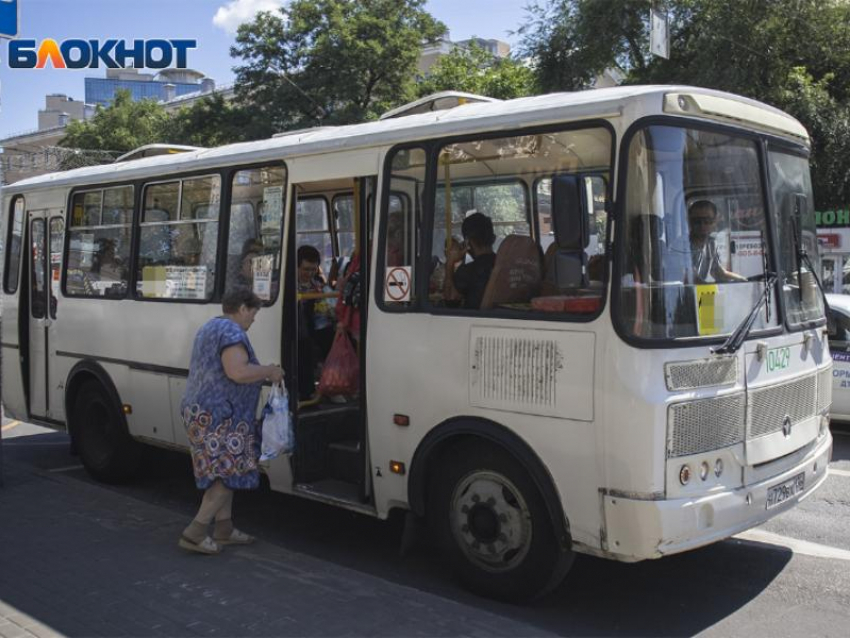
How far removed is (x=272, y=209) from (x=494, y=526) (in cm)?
288

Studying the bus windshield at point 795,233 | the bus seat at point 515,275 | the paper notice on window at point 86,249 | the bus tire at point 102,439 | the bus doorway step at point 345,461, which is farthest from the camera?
the paper notice on window at point 86,249

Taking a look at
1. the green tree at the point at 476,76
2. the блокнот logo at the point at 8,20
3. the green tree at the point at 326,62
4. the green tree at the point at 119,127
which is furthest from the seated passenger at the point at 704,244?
the green tree at the point at 119,127

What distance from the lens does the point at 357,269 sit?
21.3ft

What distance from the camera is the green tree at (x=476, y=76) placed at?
31016mm

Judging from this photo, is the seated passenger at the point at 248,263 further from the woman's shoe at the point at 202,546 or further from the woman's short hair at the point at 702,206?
the woman's short hair at the point at 702,206

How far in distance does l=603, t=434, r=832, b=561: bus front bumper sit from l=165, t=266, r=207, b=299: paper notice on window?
3.97 meters

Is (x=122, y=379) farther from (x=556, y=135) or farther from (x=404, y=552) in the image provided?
(x=556, y=135)

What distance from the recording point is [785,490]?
203 inches

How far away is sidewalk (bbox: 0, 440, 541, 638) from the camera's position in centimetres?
481

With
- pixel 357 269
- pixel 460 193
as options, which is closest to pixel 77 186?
Result: pixel 357 269

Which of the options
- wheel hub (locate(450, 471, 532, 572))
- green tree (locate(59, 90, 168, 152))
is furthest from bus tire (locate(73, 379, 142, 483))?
green tree (locate(59, 90, 168, 152))

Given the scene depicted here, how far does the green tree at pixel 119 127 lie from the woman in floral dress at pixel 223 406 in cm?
4493

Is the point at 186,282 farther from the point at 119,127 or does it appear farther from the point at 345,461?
the point at 119,127

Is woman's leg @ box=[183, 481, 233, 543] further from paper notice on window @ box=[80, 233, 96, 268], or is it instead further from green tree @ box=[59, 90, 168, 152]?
green tree @ box=[59, 90, 168, 152]
